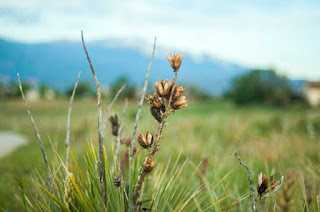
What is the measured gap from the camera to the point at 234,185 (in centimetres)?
240

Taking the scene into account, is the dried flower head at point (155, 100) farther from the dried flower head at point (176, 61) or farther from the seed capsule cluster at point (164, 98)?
the dried flower head at point (176, 61)

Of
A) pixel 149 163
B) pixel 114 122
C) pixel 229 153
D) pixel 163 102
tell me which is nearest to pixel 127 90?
pixel 114 122

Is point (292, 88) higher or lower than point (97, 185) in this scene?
lower

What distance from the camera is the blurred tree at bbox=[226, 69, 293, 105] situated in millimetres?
61219

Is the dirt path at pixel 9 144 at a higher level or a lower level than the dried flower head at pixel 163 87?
lower

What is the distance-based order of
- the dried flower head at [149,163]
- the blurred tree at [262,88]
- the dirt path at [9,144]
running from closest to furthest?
the dried flower head at [149,163] → the dirt path at [9,144] → the blurred tree at [262,88]

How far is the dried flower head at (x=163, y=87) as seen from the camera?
3.86 ft

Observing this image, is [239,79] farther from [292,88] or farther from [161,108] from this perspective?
[161,108]

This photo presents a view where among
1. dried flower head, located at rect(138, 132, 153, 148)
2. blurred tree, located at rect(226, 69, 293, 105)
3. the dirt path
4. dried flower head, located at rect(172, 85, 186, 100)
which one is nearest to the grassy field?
dried flower head, located at rect(138, 132, 153, 148)

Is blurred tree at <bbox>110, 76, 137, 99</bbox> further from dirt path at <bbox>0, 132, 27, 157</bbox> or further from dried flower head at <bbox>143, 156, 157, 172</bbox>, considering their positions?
dirt path at <bbox>0, 132, 27, 157</bbox>

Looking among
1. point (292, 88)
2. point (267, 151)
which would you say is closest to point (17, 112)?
point (267, 151)

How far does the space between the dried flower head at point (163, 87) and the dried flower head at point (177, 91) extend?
0.03 meters

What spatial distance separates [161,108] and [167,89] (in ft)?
0.32

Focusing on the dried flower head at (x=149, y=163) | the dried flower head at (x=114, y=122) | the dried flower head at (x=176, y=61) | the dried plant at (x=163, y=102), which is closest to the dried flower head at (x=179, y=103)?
the dried plant at (x=163, y=102)
